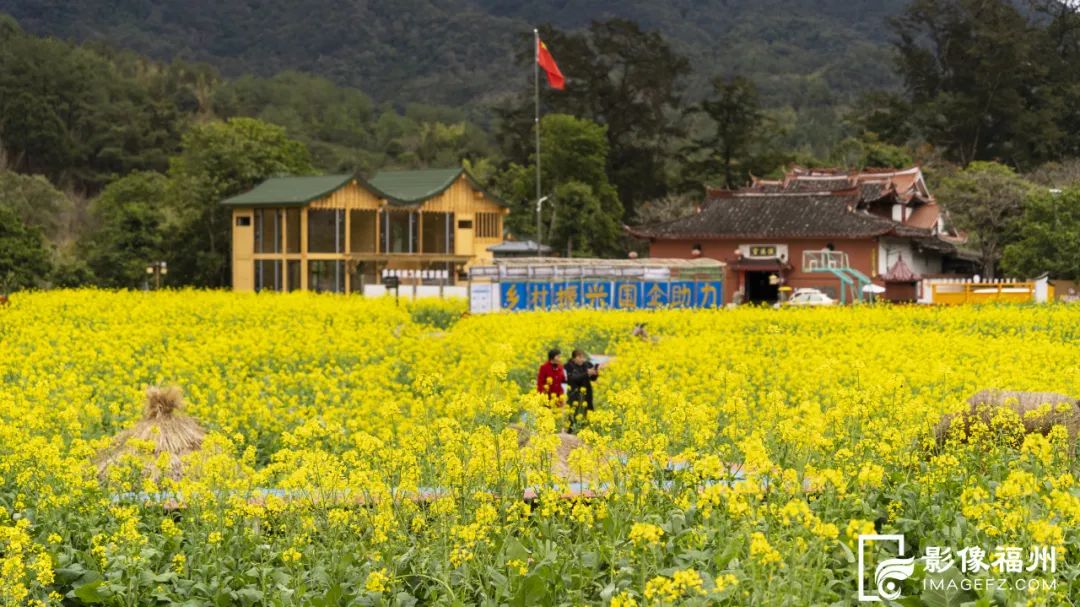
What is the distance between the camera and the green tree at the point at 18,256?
123 ft

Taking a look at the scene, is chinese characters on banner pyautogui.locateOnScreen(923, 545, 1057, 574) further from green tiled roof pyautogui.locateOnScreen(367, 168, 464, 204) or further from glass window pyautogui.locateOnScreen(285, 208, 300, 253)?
green tiled roof pyautogui.locateOnScreen(367, 168, 464, 204)

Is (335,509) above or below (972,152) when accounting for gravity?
below

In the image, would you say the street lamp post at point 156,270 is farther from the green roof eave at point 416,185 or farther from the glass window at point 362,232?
→ the green roof eave at point 416,185

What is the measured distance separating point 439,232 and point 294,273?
5881 mm

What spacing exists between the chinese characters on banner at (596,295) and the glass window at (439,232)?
17.2 metres

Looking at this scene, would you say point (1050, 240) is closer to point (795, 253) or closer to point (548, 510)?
point (795, 253)

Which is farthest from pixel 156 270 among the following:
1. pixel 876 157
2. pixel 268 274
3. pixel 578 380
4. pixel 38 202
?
pixel 578 380

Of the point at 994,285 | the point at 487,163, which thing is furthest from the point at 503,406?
the point at 487,163

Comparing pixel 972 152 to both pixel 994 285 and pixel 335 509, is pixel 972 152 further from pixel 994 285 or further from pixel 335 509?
pixel 335 509

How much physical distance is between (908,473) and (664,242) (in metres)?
39.9

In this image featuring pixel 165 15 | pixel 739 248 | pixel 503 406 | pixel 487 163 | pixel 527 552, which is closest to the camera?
pixel 527 552

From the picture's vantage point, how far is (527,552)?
19.6ft

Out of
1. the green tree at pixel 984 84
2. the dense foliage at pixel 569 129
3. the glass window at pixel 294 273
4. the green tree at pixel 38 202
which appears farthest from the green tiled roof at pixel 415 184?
the green tree at pixel 984 84

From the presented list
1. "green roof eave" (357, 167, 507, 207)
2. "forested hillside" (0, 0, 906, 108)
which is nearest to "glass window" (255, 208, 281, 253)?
"green roof eave" (357, 167, 507, 207)
